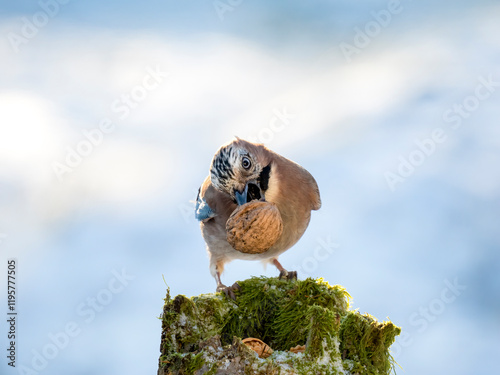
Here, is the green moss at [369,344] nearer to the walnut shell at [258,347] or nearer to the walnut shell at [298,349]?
the walnut shell at [298,349]

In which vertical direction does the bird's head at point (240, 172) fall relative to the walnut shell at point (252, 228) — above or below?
above

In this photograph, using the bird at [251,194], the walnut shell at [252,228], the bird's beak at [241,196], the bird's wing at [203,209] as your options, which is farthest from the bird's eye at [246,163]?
the bird's wing at [203,209]

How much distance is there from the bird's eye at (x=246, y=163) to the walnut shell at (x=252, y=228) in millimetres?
559

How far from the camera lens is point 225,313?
3.88m

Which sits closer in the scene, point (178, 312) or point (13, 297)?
point (178, 312)

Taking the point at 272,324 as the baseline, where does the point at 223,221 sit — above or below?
above

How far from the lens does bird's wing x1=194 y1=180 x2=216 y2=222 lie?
5293 mm

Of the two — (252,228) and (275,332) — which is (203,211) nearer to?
(252,228)

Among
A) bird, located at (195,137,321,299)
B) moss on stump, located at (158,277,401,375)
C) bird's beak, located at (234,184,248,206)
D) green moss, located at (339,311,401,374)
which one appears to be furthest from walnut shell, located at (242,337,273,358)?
bird's beak, located at (234,184,248,206)

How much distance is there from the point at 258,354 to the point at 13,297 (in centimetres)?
303

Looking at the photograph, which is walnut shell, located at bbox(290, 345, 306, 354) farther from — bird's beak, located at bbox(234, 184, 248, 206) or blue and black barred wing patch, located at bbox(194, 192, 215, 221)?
blue and black barred wing patch, located at bbox(194, 192, 215, 221)

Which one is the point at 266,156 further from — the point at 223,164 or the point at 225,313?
the point at 225,313

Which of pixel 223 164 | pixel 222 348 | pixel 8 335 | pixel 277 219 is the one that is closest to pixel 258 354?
pixel 222 348

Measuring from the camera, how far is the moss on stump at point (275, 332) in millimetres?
3154
